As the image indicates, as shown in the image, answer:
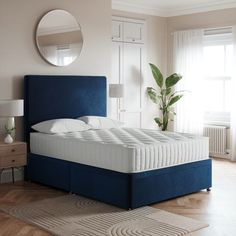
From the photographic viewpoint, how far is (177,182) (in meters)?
4.65

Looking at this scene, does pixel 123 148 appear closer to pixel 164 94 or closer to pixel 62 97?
pixel 62 97

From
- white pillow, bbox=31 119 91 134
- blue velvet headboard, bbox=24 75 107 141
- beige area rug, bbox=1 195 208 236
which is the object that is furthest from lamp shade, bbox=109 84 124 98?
beige area rug, bbox=1 195 208 236

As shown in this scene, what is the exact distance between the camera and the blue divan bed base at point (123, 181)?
422 centimetres

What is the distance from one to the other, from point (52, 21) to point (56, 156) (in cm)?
183

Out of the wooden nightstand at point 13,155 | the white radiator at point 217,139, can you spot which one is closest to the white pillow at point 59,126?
the wooden nightstand at point 13,155

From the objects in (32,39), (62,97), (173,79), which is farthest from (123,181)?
(173,79)

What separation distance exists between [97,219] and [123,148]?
2.35ft

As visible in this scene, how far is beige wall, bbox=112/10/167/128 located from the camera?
7.75 meters

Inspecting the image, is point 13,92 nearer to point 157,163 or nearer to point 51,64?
point 51,64

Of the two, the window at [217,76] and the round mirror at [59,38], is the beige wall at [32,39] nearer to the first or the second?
the round mirror at [59,38]

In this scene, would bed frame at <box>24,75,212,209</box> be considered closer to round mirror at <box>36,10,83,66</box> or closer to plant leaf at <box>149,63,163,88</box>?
round mirror at <box>36,10,83,66</box>

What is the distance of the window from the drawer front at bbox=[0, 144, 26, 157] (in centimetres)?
344

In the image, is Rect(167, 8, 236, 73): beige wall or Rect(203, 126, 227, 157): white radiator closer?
Rect(167, 8, 236, 73): beige wall

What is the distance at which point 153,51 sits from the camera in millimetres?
7840
